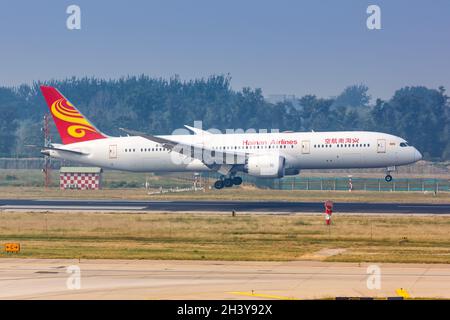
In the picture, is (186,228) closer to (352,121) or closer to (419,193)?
(419,193)

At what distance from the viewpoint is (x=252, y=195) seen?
8038cm

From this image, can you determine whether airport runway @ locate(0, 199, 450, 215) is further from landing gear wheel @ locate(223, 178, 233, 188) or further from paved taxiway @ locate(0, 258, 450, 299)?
paved taxiway @ locate(0, 258, 450, 299)

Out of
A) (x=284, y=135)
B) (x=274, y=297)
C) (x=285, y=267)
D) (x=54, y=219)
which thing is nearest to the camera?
(x=274, y=297)

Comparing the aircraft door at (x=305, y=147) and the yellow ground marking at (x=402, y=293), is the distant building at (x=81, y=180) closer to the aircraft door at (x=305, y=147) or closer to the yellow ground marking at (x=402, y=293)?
the aircraft door at (x=305, y=147)

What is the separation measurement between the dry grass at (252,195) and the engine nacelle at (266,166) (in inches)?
85.9

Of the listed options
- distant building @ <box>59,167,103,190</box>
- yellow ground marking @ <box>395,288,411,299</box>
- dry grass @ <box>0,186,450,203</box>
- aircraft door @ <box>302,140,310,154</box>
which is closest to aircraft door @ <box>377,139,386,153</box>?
dry grass @ <box>0,186,450,203</box>

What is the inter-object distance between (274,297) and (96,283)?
6627 mm

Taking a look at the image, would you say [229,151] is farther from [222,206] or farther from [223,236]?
[223,236]

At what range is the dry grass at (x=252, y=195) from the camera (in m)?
75.5

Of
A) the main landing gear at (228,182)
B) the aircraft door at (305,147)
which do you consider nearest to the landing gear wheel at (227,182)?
the main landing gear at (228,182)

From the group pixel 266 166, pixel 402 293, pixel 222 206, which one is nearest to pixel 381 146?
pixel 266 166

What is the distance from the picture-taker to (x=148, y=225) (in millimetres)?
54844
